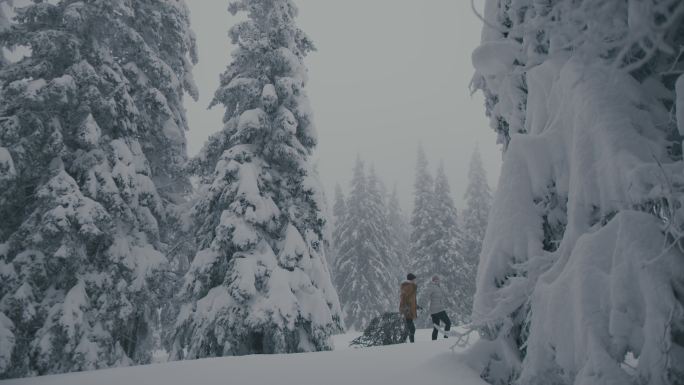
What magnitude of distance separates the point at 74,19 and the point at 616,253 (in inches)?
484

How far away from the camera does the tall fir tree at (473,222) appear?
1117 inches

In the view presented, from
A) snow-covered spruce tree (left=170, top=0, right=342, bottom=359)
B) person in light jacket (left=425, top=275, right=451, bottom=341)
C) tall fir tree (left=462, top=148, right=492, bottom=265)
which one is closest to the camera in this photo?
snow-covered spruce tree (left=170, top=0, right=342, bottom=359)

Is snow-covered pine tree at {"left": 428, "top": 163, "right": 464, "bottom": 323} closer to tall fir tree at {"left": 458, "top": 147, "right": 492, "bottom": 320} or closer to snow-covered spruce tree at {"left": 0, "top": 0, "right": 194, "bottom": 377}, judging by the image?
tall fir tree at {"left": 458, "top": 147, "right": 492, "bottom": 320}

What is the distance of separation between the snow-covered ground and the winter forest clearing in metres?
0.04

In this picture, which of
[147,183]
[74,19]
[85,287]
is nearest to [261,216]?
[147,183]

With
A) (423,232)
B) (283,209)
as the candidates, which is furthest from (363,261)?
(283,209)

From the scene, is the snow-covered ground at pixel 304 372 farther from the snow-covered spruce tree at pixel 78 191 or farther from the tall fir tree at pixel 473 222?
the tall fir tree at pixel 473 222

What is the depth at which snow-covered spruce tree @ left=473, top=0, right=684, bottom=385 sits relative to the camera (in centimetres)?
209

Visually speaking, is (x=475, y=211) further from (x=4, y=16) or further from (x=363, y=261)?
(x=4, y=16)

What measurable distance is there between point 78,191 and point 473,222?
2771 centimetres

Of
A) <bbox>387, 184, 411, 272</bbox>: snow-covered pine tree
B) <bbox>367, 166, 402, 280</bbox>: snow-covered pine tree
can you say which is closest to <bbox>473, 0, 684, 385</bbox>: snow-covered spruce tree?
<bbox>367, 166, 402, 280</bbox>: snow-covered pine tree

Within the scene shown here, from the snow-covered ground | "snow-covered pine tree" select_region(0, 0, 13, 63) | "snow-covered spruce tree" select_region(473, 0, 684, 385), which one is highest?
"snow-covered pine tree" select_region(0, 0, 13, 63)

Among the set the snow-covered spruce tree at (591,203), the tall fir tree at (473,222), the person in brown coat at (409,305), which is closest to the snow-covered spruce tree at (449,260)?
the tall fir tree at (473,222)

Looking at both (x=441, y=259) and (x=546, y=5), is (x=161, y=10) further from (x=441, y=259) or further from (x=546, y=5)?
(x=441, y=259)
